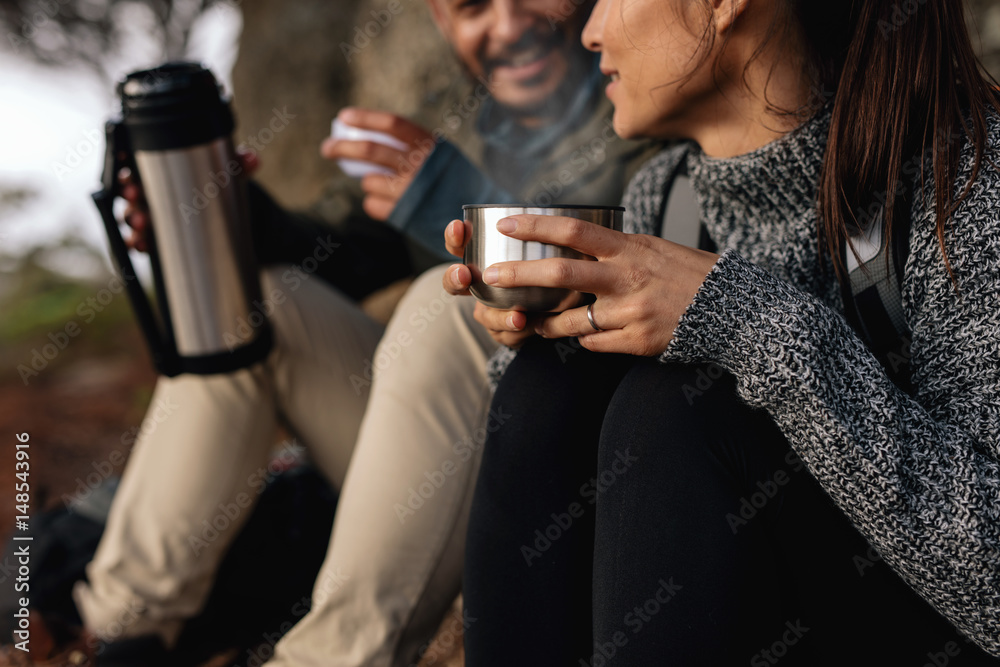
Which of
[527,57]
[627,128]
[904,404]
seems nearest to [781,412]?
[904,404]

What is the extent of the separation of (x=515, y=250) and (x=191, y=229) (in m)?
0.91

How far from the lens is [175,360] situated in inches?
58.5

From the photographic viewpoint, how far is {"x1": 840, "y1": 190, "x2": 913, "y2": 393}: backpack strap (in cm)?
88

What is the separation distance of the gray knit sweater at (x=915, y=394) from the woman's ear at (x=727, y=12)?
335 millimetres

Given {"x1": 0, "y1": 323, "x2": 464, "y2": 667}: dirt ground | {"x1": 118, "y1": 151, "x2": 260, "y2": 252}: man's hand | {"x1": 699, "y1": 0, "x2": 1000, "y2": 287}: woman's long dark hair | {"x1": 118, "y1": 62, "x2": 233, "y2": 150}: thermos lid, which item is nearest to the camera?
{"x1": 699, "y1": 0, "x2": 1000, "y2": 287}: woman's long dark hair

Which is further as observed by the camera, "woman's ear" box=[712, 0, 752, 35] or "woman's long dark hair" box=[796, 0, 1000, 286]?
"woman's ear" box=[712, 0, 752, 35]

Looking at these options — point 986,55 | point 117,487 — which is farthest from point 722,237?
point 986,55

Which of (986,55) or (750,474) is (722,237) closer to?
(750,474)

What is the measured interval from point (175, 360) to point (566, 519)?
96cm

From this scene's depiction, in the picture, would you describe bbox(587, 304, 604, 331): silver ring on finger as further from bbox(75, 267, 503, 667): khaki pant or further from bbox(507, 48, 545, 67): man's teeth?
bbox(507, 48, 545, 67): man's teeth

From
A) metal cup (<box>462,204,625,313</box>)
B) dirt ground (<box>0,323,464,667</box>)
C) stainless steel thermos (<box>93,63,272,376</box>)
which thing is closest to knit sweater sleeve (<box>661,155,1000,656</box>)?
metal cup (<box>462,204,625,313</box>)

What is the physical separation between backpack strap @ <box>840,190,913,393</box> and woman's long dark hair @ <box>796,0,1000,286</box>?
15 mm

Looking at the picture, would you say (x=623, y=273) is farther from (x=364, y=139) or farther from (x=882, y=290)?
(x=364, y=139)

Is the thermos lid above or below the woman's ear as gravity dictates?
below
